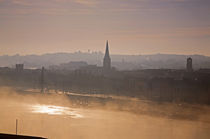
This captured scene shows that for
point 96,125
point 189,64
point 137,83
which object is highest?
point 189,64

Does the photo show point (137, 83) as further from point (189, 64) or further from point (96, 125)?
point (96, 125)

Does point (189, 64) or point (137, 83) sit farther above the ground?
point (189, 64)

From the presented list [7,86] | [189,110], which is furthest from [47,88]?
[189,110]

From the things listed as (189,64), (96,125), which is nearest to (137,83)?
(189,64)

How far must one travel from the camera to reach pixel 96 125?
36.3ft

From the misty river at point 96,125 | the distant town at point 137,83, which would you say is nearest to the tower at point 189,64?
→ the distant town at point 137,83

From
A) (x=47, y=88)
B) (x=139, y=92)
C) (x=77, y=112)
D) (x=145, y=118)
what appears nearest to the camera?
(x=145, y=118)

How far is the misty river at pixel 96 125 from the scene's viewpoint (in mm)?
9453

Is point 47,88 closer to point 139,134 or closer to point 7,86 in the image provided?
point 7,86

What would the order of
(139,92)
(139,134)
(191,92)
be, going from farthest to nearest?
(139,92), (191,92), (139,134)

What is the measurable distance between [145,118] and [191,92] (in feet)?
19.6

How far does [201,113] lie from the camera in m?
14.5

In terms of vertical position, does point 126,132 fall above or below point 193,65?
below

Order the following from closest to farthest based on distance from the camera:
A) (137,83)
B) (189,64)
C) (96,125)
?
1. (96,125)
2. (137,83)
3. (189,64)
